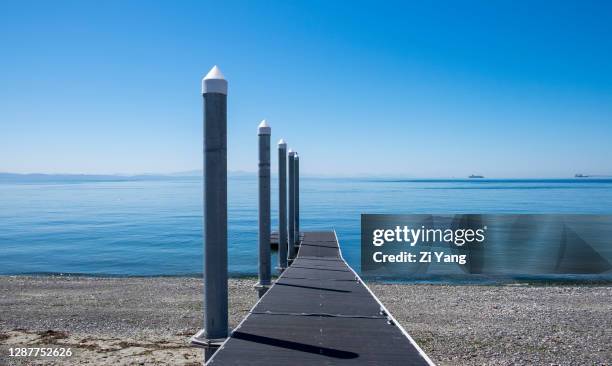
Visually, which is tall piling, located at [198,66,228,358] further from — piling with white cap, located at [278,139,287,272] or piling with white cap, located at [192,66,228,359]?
piling with white cap, located at [278,139,287,272]

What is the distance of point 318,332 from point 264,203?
178 inches

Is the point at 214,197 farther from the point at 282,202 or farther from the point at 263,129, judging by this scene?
the point at 282,202

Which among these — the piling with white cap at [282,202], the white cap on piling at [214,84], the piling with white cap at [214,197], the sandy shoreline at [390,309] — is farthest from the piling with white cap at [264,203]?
the white cap on piling at [214,84]

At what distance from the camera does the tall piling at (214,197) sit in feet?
16.9

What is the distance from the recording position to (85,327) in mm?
11414

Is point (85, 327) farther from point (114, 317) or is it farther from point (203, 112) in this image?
point (203, 112)

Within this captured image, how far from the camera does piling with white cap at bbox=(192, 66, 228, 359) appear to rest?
5.15 meters

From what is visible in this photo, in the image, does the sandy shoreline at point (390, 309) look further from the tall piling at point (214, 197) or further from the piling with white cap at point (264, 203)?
the tall piling at point (214, 197)

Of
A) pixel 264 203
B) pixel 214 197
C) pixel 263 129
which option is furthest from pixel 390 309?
pixel 214 197

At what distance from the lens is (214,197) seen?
5168 mm

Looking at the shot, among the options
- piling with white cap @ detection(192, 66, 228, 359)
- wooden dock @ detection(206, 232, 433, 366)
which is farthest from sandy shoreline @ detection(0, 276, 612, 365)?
piling with white cap @ detection(192, 66, 228, 359)

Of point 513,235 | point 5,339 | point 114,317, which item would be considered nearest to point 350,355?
point 5,339

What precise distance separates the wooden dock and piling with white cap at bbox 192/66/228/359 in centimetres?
47

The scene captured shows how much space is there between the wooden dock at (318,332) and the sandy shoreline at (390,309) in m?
2.26
